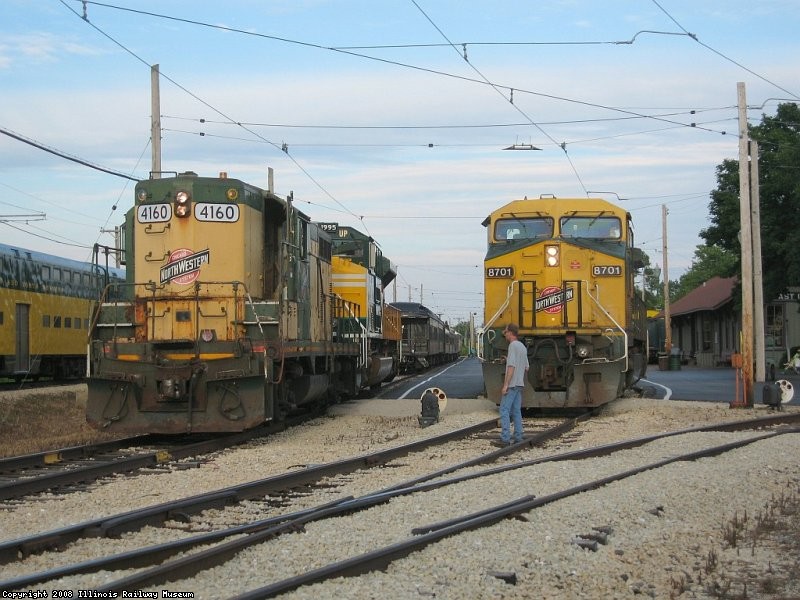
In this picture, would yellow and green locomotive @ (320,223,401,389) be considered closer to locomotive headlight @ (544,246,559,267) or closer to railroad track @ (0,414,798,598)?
locomotive headlight @ (544,246,559,267)

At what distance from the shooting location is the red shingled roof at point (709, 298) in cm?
4754

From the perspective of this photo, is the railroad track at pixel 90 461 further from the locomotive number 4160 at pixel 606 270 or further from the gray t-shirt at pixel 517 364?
the locomotive number 4160 at pixel 606 270

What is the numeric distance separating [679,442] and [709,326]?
42722 mm

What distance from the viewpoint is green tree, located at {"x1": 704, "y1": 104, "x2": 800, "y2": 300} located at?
34906 millimetres

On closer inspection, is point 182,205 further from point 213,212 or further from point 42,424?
point 42,424

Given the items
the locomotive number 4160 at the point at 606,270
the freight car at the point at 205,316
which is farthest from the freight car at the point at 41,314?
the locomotive number 4160 at the point at 606,270

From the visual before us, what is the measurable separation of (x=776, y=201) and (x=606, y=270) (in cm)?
2413

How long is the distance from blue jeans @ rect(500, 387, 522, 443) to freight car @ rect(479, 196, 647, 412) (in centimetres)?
349

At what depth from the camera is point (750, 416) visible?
1619cm

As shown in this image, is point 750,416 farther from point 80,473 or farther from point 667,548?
point 80,473

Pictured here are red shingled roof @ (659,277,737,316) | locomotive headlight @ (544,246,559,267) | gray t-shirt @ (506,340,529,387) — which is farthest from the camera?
red shingled roof @ (659,277,737,316)

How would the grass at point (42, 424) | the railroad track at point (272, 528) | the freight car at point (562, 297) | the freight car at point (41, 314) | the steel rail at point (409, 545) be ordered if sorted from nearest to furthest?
the steel rail at point (409, 545)
the railroad track at point (272, 528)
the grass at point (42, 424)
the freight car at point (562, 297)
the freight car at point (41, 314)

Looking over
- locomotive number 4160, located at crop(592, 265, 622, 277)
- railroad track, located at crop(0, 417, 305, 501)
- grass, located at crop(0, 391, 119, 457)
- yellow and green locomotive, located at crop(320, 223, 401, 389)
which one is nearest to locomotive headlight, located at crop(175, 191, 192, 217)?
railroad track, located at crop(0, 417, 305, 501)

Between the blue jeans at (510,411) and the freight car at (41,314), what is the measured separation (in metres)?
14.7
